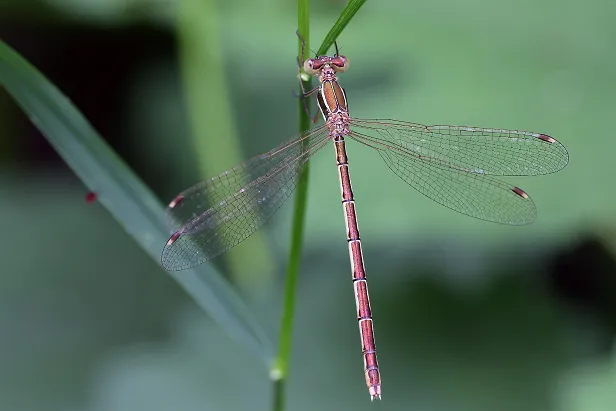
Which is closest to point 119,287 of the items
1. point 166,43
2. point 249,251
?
point 249,251

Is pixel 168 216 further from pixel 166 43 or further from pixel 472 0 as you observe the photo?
pixel 472 0

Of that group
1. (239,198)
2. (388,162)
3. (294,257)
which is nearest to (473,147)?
(388,162)

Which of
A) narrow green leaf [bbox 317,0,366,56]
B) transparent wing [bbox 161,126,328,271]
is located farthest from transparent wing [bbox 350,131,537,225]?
narrow green leaf [bbox 317,0,366,56]

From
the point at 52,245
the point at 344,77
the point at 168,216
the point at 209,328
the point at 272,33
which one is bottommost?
the point at 168,216

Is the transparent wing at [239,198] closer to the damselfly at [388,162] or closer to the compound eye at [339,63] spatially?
the damselfly at [388,162]

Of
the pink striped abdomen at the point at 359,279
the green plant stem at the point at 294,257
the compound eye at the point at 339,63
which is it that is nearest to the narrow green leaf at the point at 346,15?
the green plant stem at the point at 294,257

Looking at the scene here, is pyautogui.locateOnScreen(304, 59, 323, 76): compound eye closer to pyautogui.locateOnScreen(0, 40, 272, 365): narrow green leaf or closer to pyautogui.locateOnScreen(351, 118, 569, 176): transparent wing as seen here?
pyautogui.locateOnScreen(351, 118, 569, 176): transparent wing
